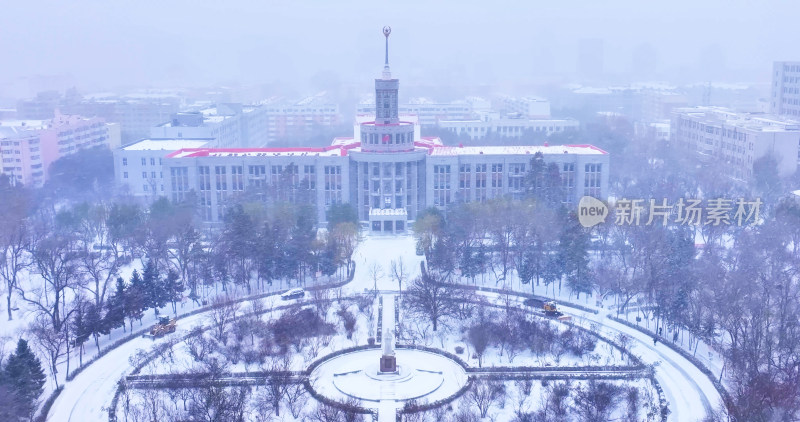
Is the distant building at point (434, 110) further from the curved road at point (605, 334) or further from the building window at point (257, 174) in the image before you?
the curved road at point (605, 334)

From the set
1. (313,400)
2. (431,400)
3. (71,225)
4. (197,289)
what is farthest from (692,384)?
(71,225)

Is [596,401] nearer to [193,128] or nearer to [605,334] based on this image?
[605,334]

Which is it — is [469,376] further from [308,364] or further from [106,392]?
[106,392]

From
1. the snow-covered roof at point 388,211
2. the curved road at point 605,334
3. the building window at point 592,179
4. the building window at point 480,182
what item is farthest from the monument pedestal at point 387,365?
the building window at point 592,179

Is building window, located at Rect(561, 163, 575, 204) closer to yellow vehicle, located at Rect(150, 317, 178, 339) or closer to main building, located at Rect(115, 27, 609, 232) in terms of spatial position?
main building, located at Rect(115, 27, 609, 232)

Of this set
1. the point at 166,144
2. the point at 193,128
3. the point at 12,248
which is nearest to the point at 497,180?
the point at 166,144
